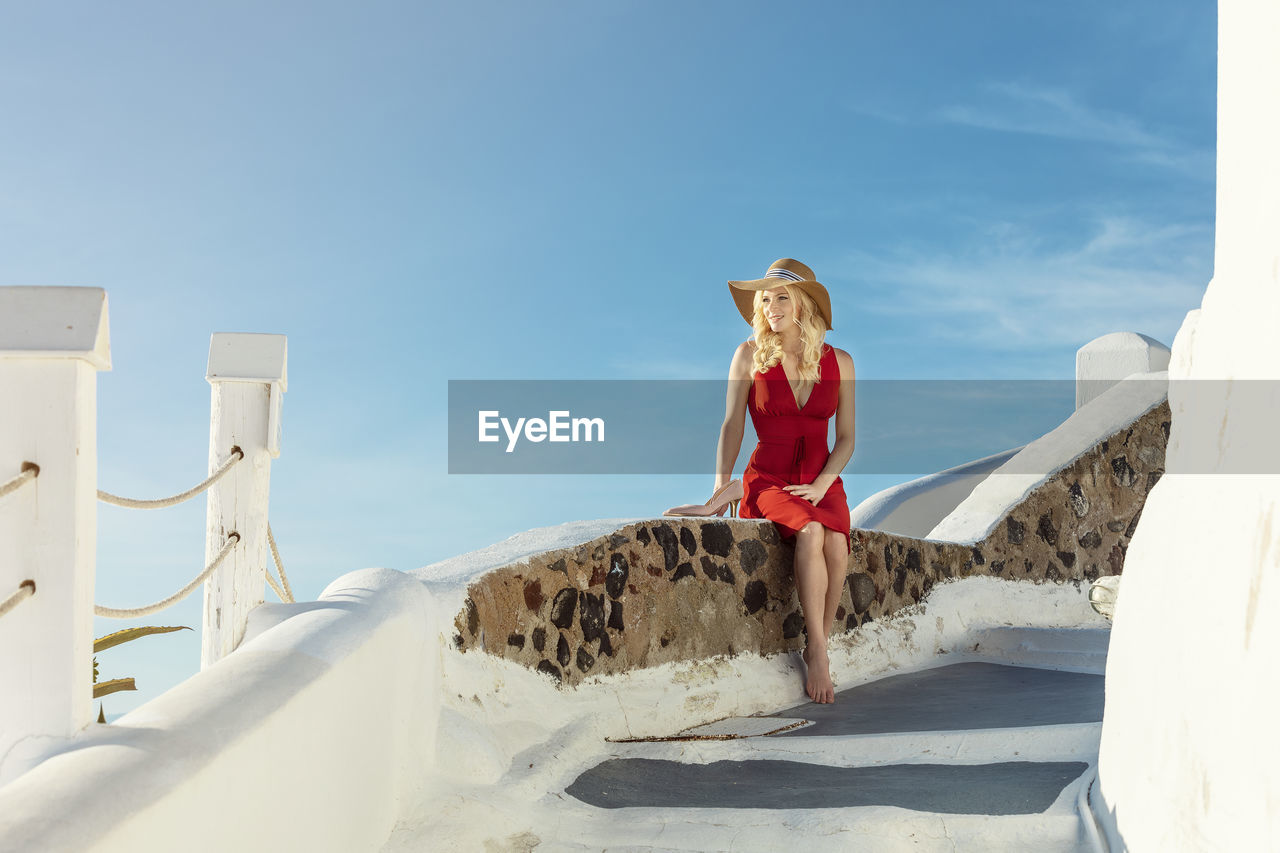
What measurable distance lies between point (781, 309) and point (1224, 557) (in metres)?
2.76

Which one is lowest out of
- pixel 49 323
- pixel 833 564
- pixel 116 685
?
pixel 116 685

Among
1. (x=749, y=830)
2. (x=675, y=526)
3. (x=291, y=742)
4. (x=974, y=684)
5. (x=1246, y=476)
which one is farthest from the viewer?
(x=974, y=684)

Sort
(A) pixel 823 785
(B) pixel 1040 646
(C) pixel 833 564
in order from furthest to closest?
(B) pixel 1040 646 < (C) pixel 833 564 < (A) pixel 823 785

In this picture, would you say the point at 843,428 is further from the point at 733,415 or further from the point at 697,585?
the point at 697,585

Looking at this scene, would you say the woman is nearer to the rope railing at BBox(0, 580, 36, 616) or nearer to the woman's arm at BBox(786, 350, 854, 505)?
the woman's arm at BBox(786, 350, 854, 505)

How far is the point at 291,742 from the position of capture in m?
1.94

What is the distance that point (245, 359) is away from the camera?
267cm

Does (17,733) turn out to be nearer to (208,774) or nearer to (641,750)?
(208,774)

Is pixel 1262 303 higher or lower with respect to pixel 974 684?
higher

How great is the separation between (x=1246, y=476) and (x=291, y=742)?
179 centimetres

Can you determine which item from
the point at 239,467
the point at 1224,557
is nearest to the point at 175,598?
the point at 239,467

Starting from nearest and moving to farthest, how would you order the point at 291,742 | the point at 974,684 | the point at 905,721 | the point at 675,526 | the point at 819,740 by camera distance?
the point at 291,742 → the point at 819,740 → the point at 905,721 → the point at 675,526 → the point at 974,684

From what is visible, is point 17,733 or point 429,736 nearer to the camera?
point 17,733

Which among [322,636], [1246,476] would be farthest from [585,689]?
[1246,476]
